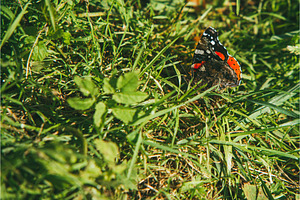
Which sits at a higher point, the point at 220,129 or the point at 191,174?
the point at 220,129

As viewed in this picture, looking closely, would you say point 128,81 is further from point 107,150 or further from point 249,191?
point 249,191

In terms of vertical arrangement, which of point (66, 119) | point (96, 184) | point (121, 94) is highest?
point (121, 94)

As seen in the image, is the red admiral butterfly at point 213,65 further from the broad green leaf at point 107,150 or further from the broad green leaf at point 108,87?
the broad green leaf at point 107,150

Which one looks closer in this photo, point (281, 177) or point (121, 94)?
point (121, 94)

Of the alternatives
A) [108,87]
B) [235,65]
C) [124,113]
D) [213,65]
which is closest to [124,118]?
[124,113]

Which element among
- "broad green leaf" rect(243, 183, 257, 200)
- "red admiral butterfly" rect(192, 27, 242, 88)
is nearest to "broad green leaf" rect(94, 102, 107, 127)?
"red admiral butterfly" rect(192, 27, 242, 88)

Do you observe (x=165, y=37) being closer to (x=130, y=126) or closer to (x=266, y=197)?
(x=130, y=126)

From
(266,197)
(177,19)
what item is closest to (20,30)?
(177,19)
